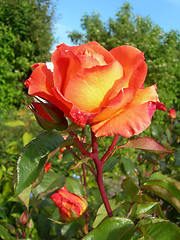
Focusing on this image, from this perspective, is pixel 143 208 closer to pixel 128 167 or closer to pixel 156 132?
pixel 128 167

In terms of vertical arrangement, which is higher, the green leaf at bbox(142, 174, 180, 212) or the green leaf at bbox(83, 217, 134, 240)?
the green leaf at bbox(142, 174, 180, 212)

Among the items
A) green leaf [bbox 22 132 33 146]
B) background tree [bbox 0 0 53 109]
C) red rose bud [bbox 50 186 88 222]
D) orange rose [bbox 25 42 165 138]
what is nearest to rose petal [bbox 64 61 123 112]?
orange rose [bbox 25 42 165 138]

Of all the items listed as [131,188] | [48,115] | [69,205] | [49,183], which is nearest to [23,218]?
[49,183]

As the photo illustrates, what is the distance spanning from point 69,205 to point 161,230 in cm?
25

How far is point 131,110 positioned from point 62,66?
122 mm

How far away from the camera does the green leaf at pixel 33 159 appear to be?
33 cm

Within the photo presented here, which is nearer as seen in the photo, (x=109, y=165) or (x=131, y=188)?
(x=131, y=188)

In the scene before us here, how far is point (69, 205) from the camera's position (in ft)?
1.76

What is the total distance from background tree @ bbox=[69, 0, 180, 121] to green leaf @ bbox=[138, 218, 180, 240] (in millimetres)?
5945

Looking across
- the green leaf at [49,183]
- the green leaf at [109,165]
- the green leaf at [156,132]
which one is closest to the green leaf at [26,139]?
the green leaf at [49,183]

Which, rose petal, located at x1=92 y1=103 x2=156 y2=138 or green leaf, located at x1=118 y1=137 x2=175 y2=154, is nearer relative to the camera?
rose petal, located at x1=92 y1=103 x2=156 y2=138

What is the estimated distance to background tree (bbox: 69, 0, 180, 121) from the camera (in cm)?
653

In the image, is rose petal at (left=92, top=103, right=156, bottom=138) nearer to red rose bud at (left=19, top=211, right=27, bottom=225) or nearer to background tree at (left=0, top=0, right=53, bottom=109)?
red rose bud at (left=19, top=211, right=27, bottom=225)

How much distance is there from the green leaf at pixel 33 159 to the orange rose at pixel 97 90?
0.07 metres
